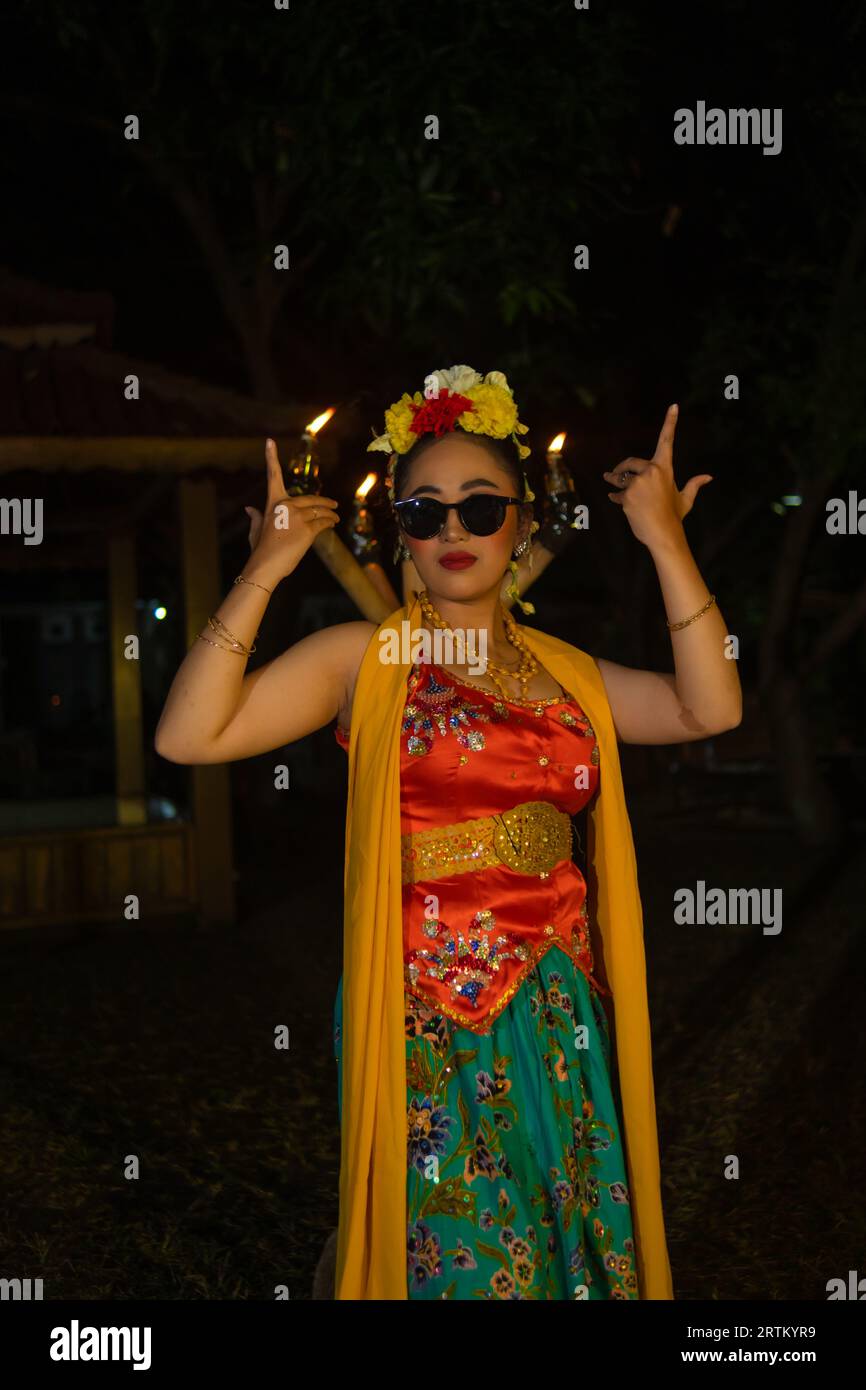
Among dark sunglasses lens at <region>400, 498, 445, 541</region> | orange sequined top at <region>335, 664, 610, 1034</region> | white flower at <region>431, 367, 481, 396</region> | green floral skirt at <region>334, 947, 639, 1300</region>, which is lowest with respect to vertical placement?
green floral skirt at <region>334, 947, 639, 1300</region>

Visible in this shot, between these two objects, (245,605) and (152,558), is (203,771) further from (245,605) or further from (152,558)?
(245,605)

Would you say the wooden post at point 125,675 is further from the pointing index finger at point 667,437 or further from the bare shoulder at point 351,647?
the pointing index finger at point 667,437

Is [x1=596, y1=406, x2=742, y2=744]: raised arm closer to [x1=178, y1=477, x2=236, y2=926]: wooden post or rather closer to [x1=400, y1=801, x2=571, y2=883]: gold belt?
[x1=400, y1=801, x2=571, y2=883]: gold belt

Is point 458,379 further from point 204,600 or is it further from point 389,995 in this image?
point 204,600

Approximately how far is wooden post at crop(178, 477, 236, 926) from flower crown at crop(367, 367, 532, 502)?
7.20m

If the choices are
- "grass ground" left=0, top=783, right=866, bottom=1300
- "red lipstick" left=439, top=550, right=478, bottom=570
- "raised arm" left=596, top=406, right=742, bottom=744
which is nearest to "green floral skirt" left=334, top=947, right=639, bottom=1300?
"raised arm" left=596, top=406, right=742, bottom=744

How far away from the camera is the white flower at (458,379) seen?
321cm

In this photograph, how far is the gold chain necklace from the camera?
316 centimetres

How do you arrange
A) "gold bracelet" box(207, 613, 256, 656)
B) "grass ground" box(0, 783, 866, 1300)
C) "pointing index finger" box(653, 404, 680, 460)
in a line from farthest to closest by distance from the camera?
"grass ground" box(0, 783, 866, 1300), "pointing index finger" box(653, 404, 680, 460), "gold bracelet" box(207, 613, 256, 656)

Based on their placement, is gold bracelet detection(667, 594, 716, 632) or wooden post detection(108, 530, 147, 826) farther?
wooden post detection(108, 530, 147, 826)

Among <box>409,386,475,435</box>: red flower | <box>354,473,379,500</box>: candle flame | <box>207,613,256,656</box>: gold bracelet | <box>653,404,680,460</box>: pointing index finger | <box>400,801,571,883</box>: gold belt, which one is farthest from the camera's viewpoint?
<box>354,473,379,500</box>: candle flame

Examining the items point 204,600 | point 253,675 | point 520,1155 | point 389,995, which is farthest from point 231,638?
point 204,600

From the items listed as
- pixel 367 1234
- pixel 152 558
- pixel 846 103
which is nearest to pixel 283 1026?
pixel 367 1234
